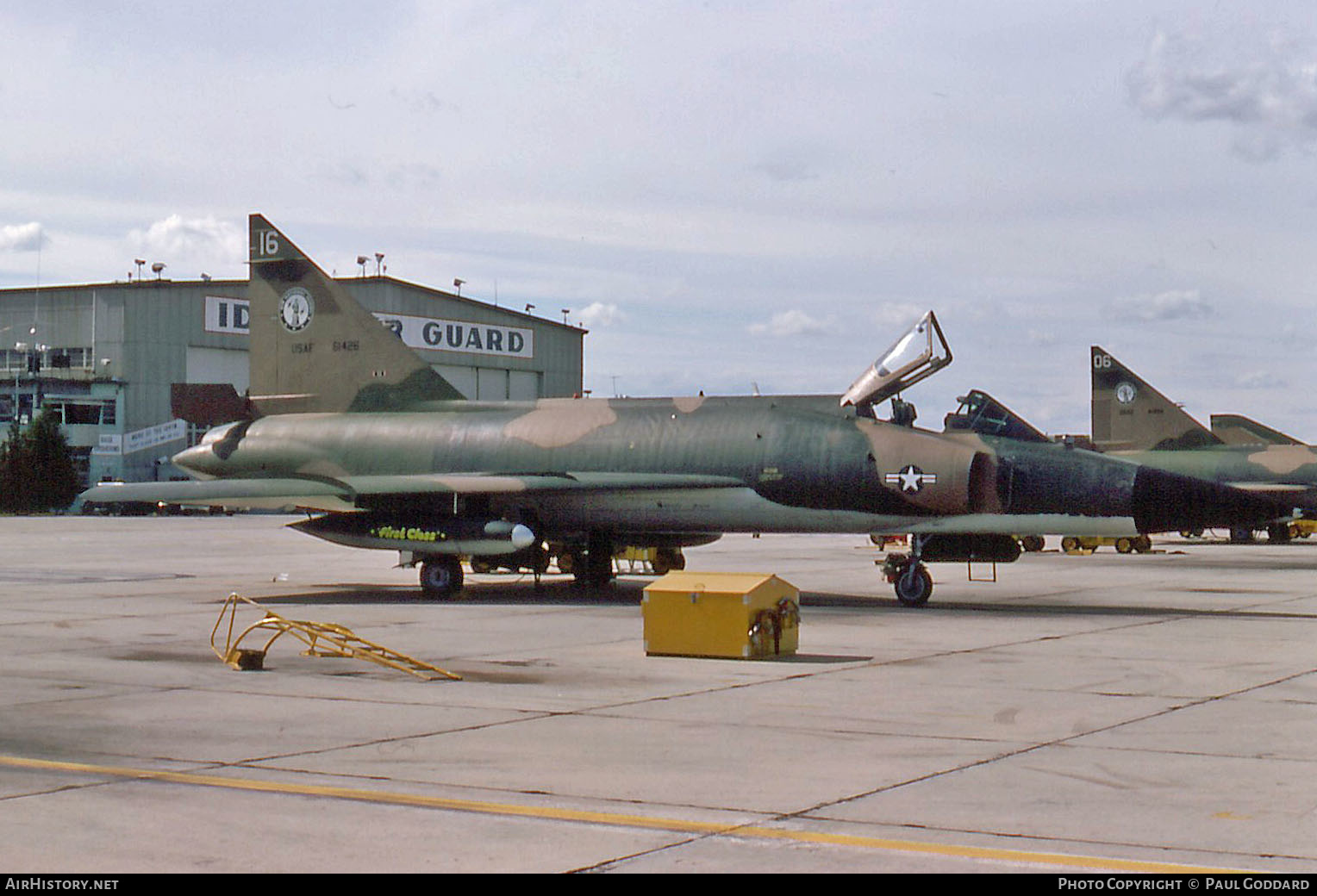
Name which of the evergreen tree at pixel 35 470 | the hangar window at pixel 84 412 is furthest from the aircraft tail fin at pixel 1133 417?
the hangar window at pixel 84 412

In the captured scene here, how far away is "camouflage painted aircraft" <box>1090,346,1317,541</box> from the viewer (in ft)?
130

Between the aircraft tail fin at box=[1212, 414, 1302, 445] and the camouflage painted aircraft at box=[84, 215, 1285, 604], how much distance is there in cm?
2670

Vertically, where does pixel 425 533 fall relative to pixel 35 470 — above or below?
below

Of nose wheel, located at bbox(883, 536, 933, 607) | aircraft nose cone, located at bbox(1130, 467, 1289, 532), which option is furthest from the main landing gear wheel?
aircraft nose cone, located at bbox(1130, 467, 1289, 532)

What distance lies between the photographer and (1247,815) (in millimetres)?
7363

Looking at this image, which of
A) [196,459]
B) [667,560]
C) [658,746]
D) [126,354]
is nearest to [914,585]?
[667,560]

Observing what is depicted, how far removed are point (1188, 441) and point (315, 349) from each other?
91.0ft

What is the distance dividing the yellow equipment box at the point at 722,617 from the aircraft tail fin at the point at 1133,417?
30.5 m

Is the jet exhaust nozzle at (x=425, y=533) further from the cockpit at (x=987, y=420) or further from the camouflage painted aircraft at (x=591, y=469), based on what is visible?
the cockpit at (x=987, y=420)

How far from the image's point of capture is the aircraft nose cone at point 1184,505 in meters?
19.0

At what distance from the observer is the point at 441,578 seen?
860 inches

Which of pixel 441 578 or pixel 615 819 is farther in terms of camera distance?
pixel 441 578

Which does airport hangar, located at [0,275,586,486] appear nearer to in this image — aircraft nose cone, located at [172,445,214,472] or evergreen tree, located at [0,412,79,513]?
evergreen tree, located at [0,412,79,513]

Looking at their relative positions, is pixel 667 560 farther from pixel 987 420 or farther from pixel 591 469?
pixel 987 420
